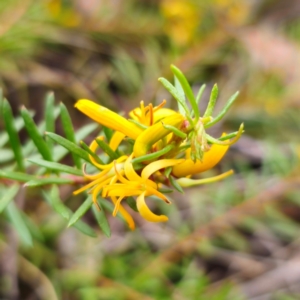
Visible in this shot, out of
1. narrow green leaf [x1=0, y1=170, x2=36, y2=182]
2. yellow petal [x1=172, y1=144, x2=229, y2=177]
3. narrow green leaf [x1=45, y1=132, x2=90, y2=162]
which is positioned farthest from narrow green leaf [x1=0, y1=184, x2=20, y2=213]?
yellow petal [x1=172, y1=144, x2=229, y2=177]

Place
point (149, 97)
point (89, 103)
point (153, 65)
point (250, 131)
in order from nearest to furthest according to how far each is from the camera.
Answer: point (89, 103)
point (149, 97)
point (153, 65)
point (250, 131)

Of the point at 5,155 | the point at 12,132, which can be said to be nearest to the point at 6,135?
the point at 5,155

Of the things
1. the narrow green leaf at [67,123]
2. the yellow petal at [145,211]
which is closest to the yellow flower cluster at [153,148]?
the yellow petal at [145,211]

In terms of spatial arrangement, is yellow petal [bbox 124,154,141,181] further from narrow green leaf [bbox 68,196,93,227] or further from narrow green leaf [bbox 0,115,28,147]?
narrow green leaf [bbox 0,115,28,147]

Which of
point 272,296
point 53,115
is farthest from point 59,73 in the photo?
point 272,296

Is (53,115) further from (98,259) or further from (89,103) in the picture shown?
(98,259)

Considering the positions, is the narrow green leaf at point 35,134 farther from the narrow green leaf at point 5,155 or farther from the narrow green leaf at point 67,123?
the narrow green leaf at point 5,155
